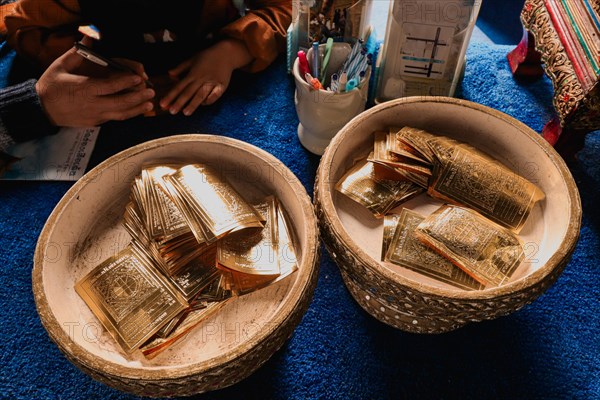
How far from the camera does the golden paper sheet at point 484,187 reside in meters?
0.66

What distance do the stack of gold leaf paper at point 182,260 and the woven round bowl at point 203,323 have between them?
21 mm

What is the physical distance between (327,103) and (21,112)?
0.60 metres

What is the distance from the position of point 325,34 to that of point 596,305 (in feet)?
2.36

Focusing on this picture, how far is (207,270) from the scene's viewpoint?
2.05 feet

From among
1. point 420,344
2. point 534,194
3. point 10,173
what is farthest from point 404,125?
point 10,173

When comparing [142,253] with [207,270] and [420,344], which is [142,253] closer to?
[207,270]

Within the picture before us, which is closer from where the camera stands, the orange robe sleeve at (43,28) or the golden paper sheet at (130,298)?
the golden paper sheet at (130,298)

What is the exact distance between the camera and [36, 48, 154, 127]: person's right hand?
879 millimetres

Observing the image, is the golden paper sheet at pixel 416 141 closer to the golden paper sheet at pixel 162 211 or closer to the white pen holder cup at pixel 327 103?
the white pen holder cup at pixel 327 103

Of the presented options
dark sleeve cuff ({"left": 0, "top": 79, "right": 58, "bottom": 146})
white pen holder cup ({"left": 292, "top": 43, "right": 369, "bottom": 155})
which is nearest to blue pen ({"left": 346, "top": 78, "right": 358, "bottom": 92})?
white pen holder cup ({"left": 292, "top": 43, "right": 369, "bottom": 155})

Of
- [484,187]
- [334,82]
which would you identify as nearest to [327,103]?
[334,82]

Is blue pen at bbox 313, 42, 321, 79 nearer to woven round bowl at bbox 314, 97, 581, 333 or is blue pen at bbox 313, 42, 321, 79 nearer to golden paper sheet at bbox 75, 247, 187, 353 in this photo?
woven round bowl at bbox 314, 97, 581, 333

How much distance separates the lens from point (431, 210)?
0.71 m

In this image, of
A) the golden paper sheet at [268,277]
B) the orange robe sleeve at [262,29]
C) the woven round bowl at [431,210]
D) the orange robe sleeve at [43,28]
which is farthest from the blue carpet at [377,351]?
the orange robe sleeve at [262,29]
